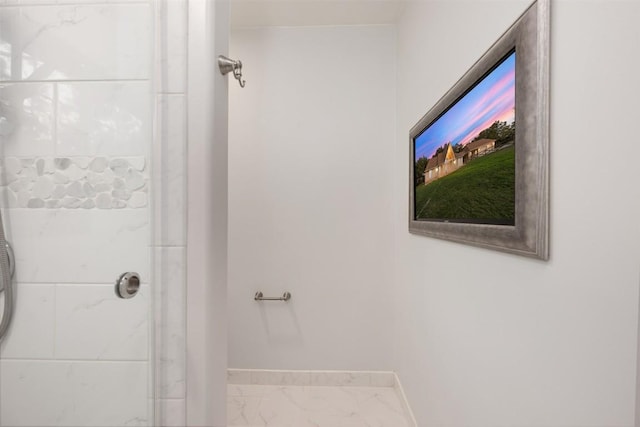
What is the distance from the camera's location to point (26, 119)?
2.36 ft

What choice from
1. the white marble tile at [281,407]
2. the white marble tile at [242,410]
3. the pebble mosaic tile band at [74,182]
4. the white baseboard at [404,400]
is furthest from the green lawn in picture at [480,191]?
the white marble tile at [242,410]

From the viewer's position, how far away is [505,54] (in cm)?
74

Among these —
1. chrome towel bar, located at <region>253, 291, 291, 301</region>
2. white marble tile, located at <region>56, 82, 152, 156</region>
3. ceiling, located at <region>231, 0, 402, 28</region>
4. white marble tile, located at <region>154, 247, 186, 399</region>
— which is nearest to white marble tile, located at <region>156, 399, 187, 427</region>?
white marble tile, located at <region>154, 247, 186, 399</region>

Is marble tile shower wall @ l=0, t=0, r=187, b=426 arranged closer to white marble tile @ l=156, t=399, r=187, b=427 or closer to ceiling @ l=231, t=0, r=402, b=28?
white marble tile @ l=156, t=399, r=187, b=427

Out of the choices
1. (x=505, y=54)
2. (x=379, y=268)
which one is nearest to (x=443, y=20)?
(x=505, y=54)

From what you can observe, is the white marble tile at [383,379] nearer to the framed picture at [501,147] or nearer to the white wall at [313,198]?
the white wall at [313,198]

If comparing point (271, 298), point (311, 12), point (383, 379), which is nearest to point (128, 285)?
point (271, 298)

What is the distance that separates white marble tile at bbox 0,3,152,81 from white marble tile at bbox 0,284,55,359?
21.7 inches

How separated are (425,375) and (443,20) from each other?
64.4 inches

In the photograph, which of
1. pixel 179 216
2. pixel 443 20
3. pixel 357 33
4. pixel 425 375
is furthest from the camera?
pixel 357 33

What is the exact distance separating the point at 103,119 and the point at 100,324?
54 centimetres

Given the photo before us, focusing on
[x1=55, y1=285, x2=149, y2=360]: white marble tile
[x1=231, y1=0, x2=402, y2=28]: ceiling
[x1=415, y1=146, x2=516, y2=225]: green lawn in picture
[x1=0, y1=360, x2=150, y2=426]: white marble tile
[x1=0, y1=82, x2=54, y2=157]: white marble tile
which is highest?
[x1=231, y1=0, x2=402, y2=28]: ceiling

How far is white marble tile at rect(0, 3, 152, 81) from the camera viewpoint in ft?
2.33

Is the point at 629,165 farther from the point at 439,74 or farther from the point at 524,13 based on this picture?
the point at 439,74
